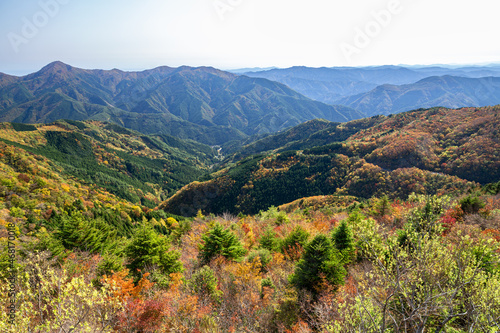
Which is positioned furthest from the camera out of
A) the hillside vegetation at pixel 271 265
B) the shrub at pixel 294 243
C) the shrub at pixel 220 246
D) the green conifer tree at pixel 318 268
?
the shrub at pixel 294 243

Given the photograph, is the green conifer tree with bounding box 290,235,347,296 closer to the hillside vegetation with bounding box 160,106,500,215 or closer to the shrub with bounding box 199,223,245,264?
the shrub with bounding box 199,223,245,264

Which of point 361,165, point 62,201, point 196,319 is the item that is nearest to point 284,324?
point 196,319

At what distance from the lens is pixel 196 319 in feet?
72.2

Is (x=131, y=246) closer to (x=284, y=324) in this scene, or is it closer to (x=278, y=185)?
(x=284, y=324)

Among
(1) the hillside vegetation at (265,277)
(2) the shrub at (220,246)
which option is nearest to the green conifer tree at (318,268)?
(1) the hillside vegetation at (265,277)

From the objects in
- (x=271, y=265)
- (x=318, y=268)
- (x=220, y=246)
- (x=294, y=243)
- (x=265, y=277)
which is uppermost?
(x=318, y=268)

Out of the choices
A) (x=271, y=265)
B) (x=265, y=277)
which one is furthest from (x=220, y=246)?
(x=271, y=265)

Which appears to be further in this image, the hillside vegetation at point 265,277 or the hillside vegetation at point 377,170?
the hillside vegetation at point 377,170

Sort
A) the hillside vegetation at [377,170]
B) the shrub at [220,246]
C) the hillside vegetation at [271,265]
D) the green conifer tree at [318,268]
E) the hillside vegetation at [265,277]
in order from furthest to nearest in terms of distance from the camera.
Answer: the hillside vegetation at [377,170], the shrub at [220,246], the green conifer tree at [318,268], the hillside vegetation at [265,277], the hillside vegetation at [271,265]

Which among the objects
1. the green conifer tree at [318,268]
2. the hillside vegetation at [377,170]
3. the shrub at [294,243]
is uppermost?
the green conifer tree at [318,268]

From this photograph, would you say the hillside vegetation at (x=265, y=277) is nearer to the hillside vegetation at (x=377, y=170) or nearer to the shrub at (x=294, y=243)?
the shrub at (x=294, y=243)

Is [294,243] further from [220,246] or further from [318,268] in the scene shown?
[318,268]

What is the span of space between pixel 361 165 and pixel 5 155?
750 ft

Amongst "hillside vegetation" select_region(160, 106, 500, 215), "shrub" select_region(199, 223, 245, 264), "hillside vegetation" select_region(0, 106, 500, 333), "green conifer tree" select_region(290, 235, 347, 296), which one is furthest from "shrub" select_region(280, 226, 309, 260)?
"hillside vegetation" select_region(160, 106, 500, 215)
